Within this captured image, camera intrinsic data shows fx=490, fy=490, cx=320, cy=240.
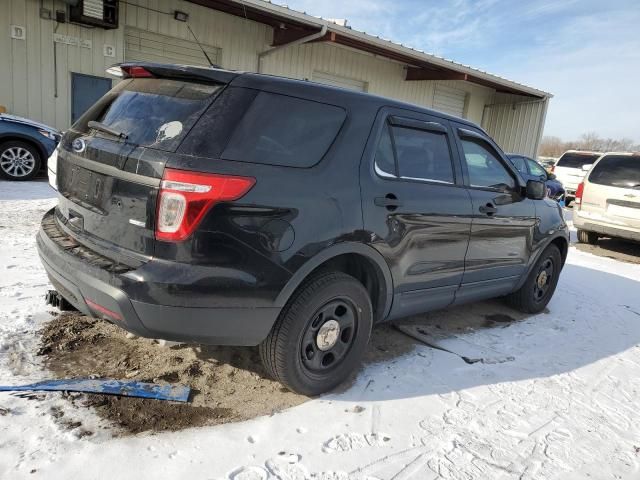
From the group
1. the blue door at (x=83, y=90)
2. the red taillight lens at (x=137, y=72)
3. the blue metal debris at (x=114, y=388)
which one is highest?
the blue door at (x=83, y=90)

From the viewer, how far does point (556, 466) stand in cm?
259

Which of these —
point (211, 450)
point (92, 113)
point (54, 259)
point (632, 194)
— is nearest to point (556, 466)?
point (211, 450)

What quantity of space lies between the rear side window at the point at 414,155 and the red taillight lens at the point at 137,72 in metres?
1.46

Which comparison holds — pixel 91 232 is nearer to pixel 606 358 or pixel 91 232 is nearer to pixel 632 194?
pixel 606 358

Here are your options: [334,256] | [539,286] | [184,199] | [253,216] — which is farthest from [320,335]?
[539,286]

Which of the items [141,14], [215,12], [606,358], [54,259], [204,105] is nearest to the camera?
[204,105]

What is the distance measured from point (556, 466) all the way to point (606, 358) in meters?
1.90

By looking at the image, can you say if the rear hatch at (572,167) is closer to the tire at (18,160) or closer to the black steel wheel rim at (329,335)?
the tire at (18,160)

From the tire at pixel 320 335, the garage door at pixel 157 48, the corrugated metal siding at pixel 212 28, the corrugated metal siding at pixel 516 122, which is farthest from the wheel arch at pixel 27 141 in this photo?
the corrugated metal siding at pixel 516 122

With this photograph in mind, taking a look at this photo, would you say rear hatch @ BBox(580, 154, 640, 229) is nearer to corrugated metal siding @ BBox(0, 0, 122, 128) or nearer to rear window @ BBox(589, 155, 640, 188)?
rear window @ BBox(589, 155, 640, 188)

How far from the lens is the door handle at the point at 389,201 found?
303cm

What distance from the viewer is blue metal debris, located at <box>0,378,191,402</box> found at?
8.80ft

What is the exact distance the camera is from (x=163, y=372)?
306cm

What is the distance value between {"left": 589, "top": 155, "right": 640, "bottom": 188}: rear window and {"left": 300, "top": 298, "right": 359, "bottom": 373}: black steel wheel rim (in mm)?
7818
